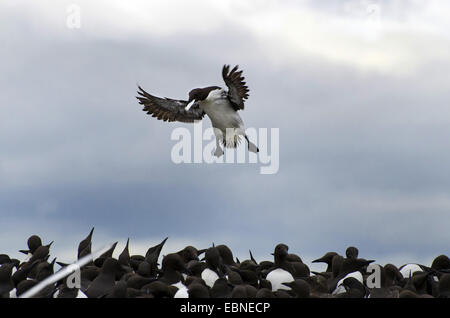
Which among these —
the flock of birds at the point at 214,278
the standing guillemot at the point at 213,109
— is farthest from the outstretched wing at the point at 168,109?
the flock of birds at the point at 214,278

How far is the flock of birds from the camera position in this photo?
8414 millimetres

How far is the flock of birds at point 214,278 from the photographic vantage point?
8414mm

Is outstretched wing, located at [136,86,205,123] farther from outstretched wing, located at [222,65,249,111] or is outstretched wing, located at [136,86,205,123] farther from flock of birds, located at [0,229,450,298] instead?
flock of birds, located at [0,229,450,298]

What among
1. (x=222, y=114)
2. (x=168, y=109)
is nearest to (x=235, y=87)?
(x=222, y=114)

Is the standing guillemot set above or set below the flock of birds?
above

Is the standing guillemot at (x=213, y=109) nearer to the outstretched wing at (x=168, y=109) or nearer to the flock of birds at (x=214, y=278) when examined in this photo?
the outstretched wing at (x=168, y=109)

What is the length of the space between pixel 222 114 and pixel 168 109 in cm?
127

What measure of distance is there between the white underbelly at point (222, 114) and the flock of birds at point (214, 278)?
4.02 metres

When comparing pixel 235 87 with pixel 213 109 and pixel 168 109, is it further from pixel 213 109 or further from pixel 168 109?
pixel 168 109

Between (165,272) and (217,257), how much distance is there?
881mm

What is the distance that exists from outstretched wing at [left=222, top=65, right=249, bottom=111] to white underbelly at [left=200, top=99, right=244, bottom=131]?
5.8 inches

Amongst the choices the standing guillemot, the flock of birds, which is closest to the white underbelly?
the standing guillemot
